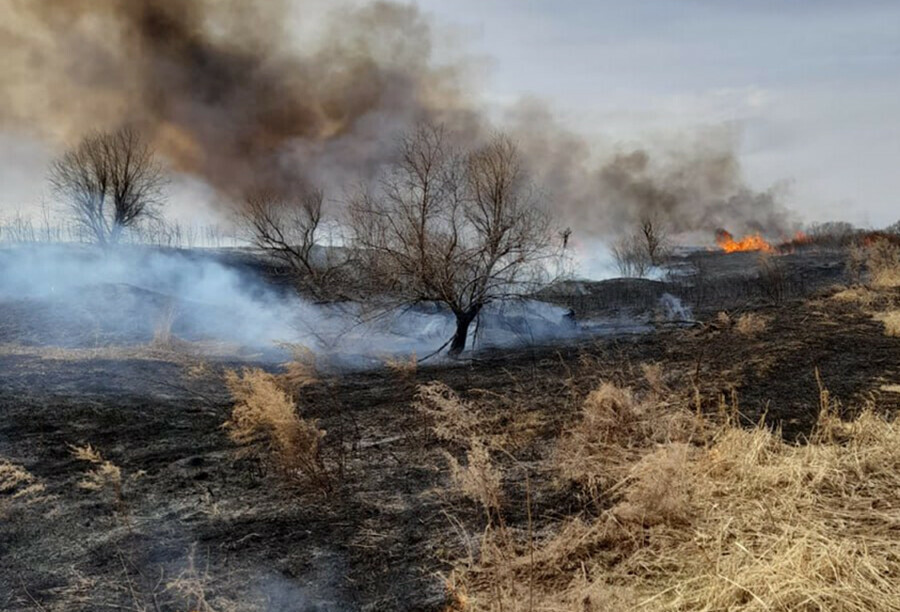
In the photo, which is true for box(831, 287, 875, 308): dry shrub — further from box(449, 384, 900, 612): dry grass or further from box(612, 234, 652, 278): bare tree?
box(612, 234, 652, 278): bare tree

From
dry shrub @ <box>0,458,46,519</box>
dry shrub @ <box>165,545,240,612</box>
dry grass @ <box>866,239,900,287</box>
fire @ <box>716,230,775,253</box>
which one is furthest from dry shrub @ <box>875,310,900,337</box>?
fire @ <box>716,230,775,253</box>

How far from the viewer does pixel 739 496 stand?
4.12m

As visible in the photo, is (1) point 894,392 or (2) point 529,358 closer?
(1) point 894,392

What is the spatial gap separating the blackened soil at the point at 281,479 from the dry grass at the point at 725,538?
51 centimetres

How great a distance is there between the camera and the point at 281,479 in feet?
18.6

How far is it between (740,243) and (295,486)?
66662mm

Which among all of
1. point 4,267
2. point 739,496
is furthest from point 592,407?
point 4,267

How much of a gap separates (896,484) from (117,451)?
7.73 metres

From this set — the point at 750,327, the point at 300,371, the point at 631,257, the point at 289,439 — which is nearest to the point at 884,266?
the point at 750,327

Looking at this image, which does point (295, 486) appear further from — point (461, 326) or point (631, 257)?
point (631, 257)

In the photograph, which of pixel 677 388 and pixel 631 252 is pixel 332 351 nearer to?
pixel 677 388

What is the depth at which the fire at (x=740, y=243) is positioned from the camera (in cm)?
5922

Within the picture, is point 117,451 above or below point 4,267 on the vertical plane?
below

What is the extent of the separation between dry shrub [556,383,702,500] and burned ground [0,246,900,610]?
0.32 m
